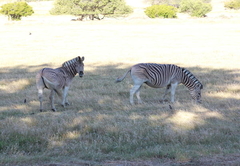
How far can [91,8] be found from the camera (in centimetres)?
8400

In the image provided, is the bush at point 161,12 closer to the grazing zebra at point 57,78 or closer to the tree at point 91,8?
the tree at point 91,8

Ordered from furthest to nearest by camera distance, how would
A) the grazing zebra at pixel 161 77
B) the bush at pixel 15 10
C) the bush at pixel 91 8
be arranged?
the bush at pixel 91 8 < the bush at pixel 15 10 < the grazing zebra at pixel 161 77

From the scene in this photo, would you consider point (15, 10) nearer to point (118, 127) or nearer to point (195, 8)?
point (195, 8)

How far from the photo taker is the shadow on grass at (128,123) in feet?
23.5

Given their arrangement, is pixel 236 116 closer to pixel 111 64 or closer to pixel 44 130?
pixel 44 130

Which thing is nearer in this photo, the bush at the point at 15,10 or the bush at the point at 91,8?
the bush at the point at 15,10

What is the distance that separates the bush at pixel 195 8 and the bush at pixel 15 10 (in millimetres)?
37333

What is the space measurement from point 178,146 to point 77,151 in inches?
75.0

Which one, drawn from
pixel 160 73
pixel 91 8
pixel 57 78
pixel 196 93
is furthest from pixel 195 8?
pixel 57 78

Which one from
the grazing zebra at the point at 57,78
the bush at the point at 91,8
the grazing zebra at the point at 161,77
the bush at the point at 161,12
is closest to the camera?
the grazing zebra at the point at 57,78

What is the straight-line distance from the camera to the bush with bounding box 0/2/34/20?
269 ft

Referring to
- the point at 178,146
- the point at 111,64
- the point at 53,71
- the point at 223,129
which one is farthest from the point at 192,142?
the point at 111,64

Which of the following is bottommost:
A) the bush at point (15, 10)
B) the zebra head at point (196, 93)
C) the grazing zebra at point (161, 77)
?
the bush at point (15, 10)

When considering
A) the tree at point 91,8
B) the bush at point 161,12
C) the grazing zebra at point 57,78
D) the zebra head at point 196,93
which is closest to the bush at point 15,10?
the tree at point 91,8
